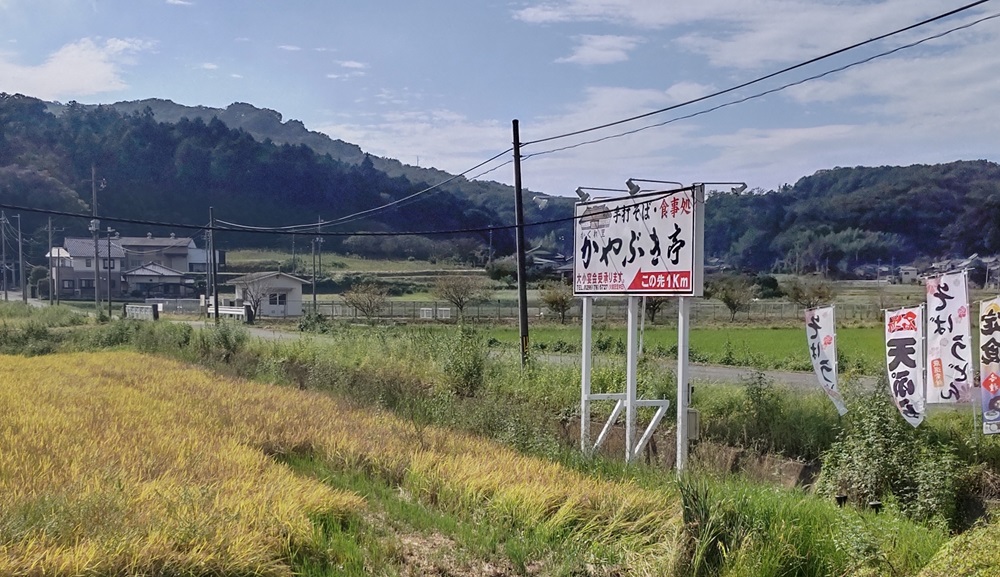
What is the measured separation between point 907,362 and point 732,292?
3021 centimetres

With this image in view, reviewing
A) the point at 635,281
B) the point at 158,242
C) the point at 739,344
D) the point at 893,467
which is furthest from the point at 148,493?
the point at 158,242

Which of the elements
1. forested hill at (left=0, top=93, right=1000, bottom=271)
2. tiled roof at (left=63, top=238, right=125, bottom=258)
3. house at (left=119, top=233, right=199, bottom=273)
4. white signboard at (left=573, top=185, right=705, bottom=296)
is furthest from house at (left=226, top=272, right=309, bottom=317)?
Answer: white signboard at (left=573, top=185, right=705, bottom=296)

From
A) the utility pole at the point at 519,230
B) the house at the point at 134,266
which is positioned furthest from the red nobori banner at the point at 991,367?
the house at the point at 134,266

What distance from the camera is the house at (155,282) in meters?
61.8

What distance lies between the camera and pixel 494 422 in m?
9.70

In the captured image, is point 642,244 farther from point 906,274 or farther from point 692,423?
point 906,274

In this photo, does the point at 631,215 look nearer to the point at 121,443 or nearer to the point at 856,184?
the point at 121,443

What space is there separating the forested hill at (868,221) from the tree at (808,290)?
443 cm

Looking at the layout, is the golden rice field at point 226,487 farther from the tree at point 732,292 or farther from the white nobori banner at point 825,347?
the tree at point 732,292

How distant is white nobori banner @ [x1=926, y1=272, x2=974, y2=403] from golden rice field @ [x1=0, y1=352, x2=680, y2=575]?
3.11 metres

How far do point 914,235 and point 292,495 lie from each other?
175ft

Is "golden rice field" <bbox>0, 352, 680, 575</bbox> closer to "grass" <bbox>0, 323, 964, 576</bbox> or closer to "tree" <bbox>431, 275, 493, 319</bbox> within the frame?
"grass" <bbox>0, 323, 964, 576</bbox>

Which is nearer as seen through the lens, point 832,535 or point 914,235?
point 832,535

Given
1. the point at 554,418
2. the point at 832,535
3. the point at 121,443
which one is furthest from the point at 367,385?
the point at 832,535
